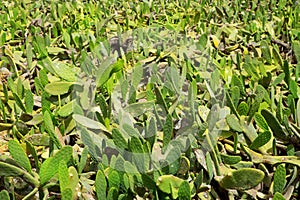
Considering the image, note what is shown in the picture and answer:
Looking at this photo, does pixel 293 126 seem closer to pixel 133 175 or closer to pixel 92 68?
pixel 133 175

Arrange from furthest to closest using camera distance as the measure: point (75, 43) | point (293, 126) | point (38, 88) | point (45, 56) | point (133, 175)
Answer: point (75, 43)
point (45, 56)
point (38, 88)
point (293, 126)
point (133, 175)

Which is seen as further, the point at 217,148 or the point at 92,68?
the point at 92,68

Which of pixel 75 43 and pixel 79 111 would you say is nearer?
pixel 79 111

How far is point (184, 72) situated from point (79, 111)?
0.27 meters

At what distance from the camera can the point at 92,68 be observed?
1.12m

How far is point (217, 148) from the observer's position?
81cm

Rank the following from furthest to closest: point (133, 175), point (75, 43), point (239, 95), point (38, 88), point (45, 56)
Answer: point (75, 43) < point (45, 56) < point (38, 88) < point (239, 95) < point (133, 175)

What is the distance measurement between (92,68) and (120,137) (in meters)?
0.40

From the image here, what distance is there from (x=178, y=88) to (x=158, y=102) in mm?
98

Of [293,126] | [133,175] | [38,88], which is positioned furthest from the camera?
[38,88]

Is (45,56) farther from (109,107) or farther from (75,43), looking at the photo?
(109,107)

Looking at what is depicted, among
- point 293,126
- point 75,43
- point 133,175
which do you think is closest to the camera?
point 133,175

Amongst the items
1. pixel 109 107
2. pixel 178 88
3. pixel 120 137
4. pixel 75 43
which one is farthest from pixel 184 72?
pixel 75 43

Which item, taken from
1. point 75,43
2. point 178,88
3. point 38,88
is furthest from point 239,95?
point 75,43
